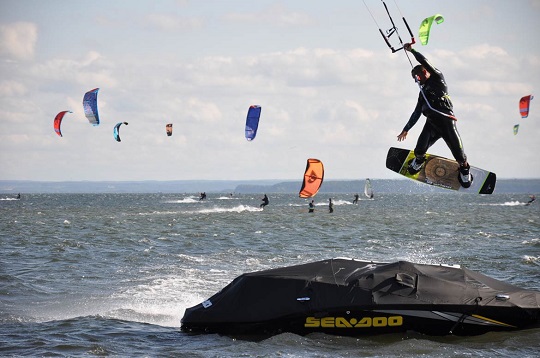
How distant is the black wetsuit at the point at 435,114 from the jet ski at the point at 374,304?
3.55m

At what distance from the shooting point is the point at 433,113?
8.62 metres

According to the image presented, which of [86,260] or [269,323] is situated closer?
[269,323]

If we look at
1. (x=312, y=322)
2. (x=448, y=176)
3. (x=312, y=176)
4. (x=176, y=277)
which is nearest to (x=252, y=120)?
(x=312, y=176)

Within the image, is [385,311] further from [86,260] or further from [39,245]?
[39,245]

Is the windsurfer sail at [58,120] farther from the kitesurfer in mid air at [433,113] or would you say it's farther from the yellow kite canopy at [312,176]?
the kitesurfer in mid air at [433,113]

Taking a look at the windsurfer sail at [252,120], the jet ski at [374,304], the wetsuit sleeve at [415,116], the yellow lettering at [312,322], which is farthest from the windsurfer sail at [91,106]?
the wetsuit sleeve at [415,116]

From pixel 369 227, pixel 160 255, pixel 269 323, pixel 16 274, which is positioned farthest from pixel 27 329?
pixel 369 227

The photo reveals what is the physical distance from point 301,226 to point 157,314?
2969 cm

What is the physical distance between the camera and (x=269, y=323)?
477 inches

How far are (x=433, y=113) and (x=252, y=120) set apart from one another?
61.7 feet

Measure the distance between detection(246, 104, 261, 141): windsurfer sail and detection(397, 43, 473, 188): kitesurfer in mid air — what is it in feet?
56.1

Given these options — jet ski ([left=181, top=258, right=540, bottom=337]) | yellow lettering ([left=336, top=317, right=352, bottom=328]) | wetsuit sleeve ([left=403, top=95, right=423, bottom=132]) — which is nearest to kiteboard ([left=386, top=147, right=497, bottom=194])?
wetsuit sleeve ([left=403, top=95, right=423, bottom=132])

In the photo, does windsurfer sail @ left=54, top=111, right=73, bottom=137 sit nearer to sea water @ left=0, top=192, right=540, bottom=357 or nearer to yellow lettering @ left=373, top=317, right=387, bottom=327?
sea water @ left=0, top=192, right=540, bottom=357

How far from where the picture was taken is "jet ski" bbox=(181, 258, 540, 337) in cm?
1193
